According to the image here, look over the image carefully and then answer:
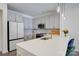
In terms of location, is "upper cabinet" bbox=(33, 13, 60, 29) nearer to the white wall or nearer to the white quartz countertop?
the white wall

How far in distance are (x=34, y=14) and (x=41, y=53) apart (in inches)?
38.4

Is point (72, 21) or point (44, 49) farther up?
point (72, 21)

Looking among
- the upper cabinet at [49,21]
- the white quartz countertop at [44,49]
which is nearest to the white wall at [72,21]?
the upper cabinet at [49,21]

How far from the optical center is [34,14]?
1.77 metres

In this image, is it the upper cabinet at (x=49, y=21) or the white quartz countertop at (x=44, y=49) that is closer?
the white quartz countertop at (x=44, y=49)

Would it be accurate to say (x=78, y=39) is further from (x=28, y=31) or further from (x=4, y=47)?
(x=4, y=47)

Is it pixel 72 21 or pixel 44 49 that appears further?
pixel 72 21

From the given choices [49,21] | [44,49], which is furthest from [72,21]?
[44,49]

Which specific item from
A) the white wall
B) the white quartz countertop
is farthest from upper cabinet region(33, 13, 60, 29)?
the white quartz countertop

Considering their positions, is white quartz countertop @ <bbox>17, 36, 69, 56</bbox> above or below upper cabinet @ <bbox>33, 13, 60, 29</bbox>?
below

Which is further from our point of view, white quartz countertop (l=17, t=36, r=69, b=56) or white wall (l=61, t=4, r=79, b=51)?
white wall (l=61, t=4, r=79, b=51)

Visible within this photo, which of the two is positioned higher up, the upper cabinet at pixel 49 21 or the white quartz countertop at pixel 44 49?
the upper cabinet at pixel 49 21

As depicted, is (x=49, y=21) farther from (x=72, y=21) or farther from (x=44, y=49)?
(x=44, y=49)

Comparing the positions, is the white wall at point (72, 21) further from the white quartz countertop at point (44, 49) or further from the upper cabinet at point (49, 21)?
the white quartz countertop at point (44, 49)
